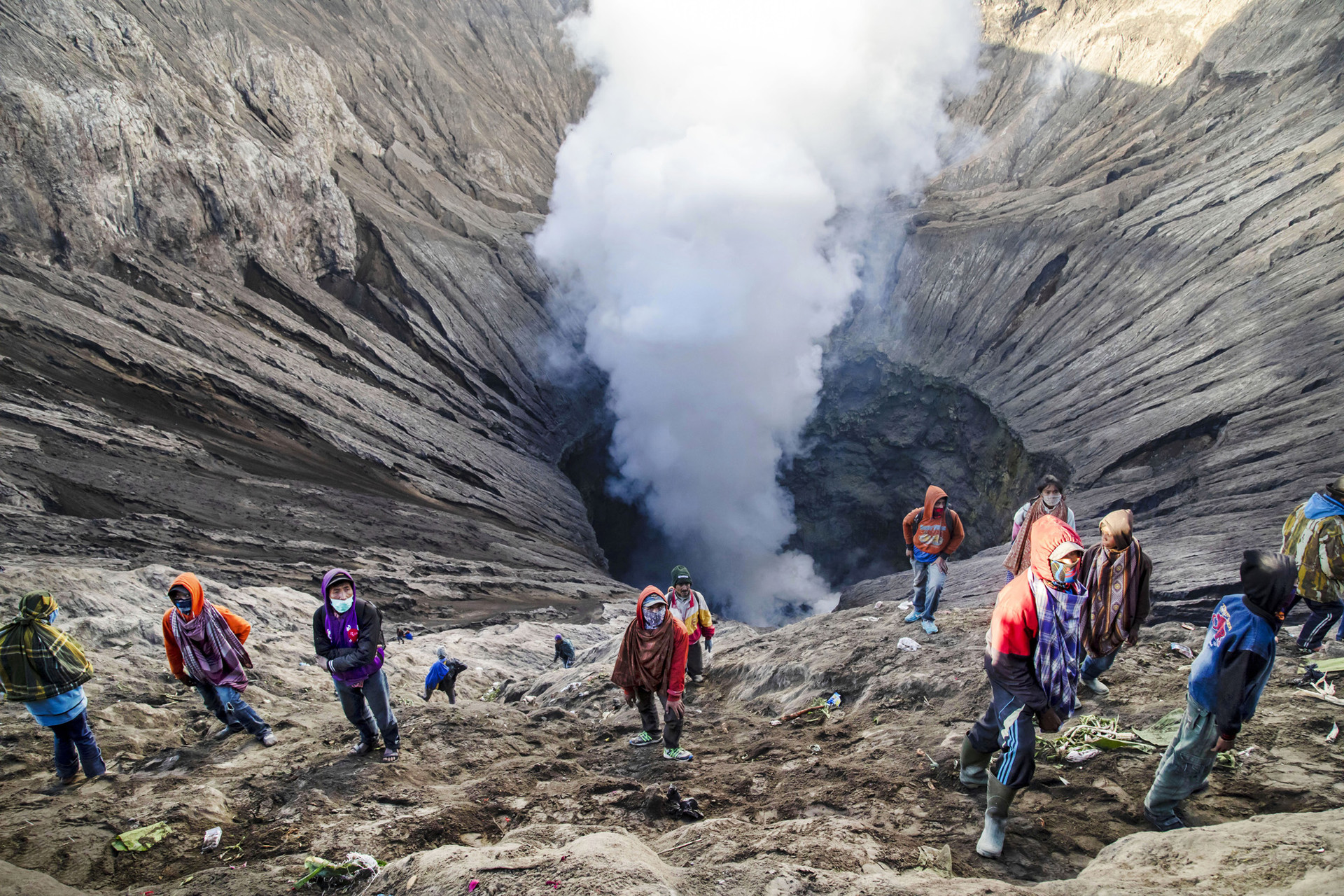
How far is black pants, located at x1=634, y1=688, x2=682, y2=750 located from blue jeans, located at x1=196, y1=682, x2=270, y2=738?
280cm

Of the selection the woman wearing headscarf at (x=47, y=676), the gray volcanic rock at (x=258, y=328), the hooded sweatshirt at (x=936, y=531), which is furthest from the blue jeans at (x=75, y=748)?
the gray volcanic rock at (x=258, y=328)

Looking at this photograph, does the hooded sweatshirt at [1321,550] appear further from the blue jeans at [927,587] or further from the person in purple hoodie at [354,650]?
the person in purple hoodie at [354,650]

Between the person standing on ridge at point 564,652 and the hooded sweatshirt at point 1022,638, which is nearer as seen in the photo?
the hooded sweatshirt at point 1022,638

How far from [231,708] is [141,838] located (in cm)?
172

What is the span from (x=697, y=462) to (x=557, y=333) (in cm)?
792

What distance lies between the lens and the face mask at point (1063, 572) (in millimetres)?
3033

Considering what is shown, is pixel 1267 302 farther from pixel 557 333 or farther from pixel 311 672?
pixel 557 333

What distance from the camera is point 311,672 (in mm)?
7254

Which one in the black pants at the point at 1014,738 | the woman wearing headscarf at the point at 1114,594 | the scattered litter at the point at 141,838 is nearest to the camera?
the black pants at the point at 1014,738

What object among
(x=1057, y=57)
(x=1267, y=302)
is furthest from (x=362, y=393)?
(x=1057, y=57)

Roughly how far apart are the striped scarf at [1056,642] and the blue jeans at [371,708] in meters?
3.88

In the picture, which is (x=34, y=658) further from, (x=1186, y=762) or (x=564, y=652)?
(x=564, y=652)

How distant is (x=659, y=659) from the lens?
5055mm

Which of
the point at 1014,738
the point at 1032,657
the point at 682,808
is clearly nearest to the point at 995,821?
the point at 1014,738
